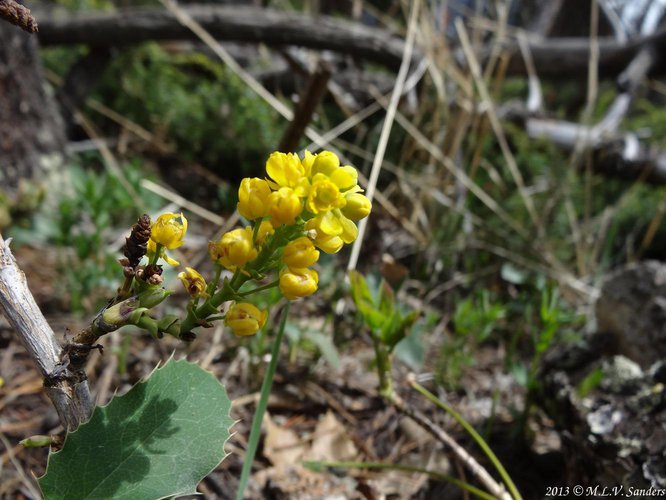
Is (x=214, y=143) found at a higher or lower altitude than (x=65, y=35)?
lower

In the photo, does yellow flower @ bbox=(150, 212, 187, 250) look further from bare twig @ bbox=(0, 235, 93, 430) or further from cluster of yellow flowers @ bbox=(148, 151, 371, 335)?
bare twig @ bbox=(0, 235, 93, 430)

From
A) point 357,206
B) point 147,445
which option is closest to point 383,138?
point 357,206

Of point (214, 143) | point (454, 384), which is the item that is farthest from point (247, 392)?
point (214, 143)

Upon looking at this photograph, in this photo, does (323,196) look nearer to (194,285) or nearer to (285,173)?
(285,173)

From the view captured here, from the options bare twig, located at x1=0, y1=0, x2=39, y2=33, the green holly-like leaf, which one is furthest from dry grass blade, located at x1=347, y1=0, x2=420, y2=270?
bare twig, located at x1=0, y1=0, x2=39, y2=33

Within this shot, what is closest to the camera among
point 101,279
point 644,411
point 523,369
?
point 644,411

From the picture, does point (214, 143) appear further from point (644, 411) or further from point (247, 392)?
point (644, 411)

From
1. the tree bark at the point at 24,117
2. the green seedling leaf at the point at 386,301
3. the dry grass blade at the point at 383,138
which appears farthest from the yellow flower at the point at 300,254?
the tree bark at the point at 24,117
